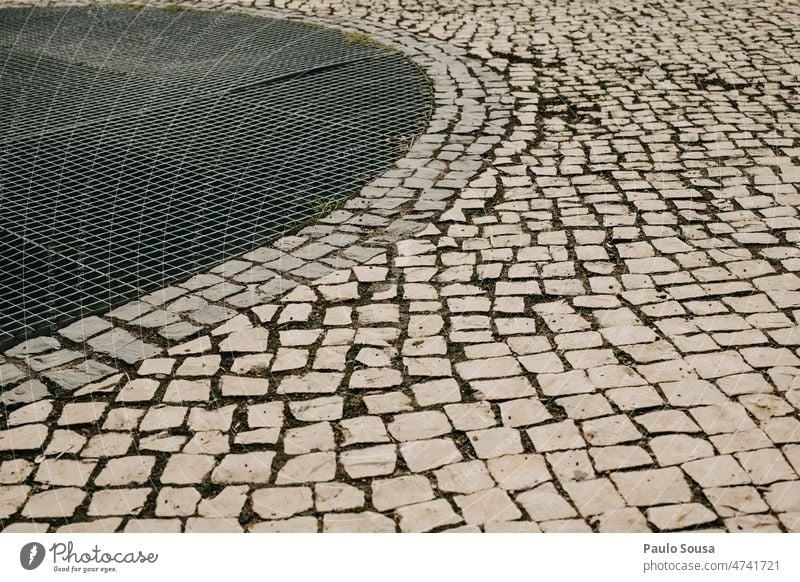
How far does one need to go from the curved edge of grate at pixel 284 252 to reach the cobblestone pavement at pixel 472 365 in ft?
0.05

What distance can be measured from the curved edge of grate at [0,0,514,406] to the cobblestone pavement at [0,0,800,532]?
0.02m

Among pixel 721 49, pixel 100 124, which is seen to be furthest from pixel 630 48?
pixel 100 124

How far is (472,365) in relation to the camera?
12.9ft

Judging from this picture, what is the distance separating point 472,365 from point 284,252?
1461 millimetres

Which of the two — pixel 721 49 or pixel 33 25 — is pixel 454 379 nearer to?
pixel 721 49

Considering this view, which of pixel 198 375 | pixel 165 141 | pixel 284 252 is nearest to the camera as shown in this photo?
pixel 198 375

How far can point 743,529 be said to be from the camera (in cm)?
304

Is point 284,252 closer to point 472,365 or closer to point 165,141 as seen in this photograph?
point 472,365

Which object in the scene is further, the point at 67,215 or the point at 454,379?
the point at 67,215

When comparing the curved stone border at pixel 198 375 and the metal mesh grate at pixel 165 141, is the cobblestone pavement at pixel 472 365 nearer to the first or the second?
the curved stone border at pixel 198 375

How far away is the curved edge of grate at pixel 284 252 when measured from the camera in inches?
155

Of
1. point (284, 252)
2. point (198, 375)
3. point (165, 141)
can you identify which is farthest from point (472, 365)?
point (165, 141)

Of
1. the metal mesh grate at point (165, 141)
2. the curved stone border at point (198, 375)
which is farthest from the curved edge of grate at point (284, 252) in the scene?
the metal mesh grate at point (165, 141)

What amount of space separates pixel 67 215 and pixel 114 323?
4.47ft
